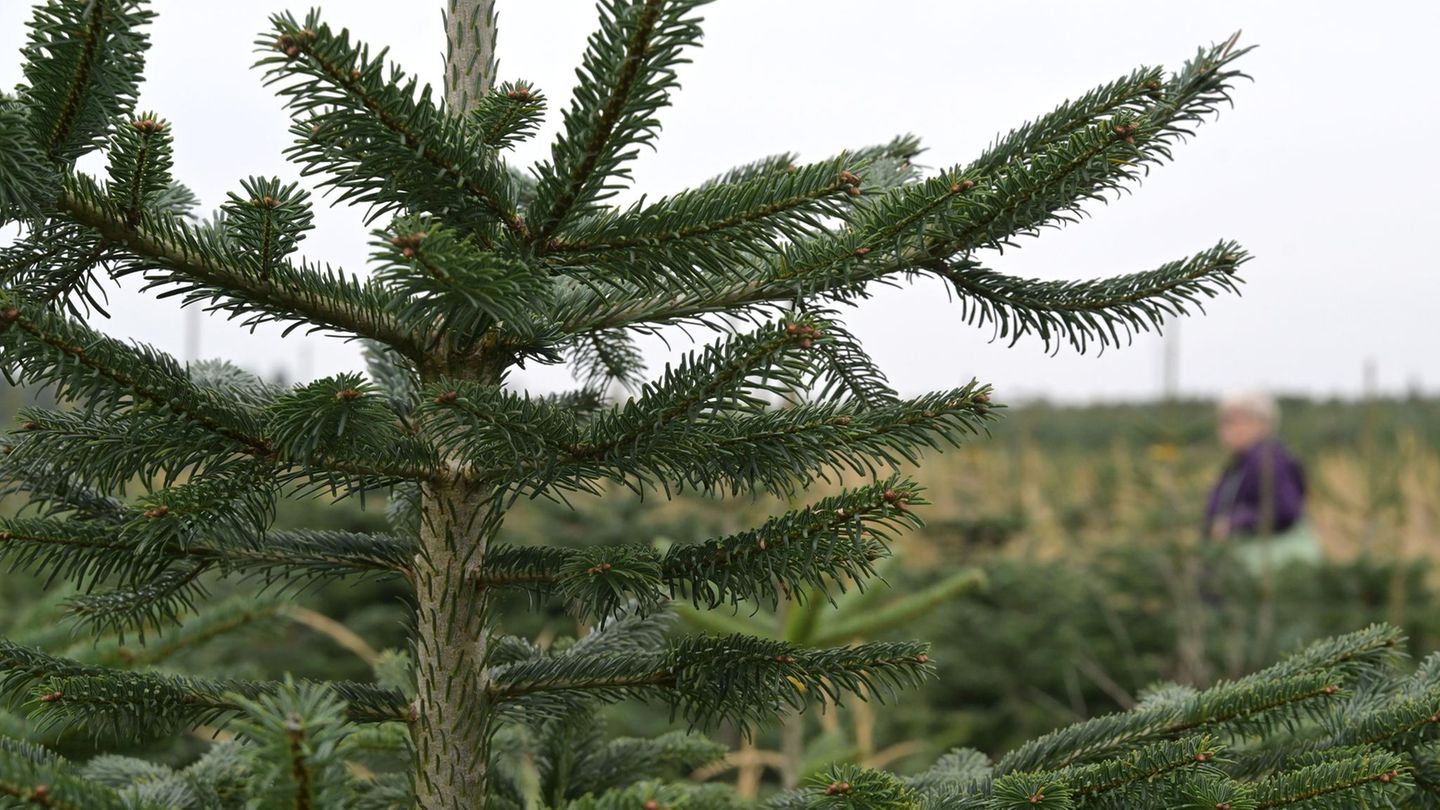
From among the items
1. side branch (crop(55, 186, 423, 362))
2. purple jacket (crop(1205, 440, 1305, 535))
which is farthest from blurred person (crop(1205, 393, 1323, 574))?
side branch (crop(55, 186, 423, 362))

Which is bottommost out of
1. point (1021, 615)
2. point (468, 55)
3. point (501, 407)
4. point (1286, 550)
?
point (1021, 615)

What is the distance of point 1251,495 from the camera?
6.84 metres

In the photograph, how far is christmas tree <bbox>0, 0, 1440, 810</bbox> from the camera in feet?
3.08

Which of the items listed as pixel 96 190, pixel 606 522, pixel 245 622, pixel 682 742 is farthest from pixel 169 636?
pixel 606 522

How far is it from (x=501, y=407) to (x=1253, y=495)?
679 cm

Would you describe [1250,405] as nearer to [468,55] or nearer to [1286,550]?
[1286,550]

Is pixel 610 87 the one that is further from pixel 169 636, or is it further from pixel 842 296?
pixel 169 636

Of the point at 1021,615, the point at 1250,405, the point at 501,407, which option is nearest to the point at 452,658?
the point at 501,407

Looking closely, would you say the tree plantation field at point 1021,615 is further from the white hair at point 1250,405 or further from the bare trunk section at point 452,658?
the bare trunk section at point 452,658

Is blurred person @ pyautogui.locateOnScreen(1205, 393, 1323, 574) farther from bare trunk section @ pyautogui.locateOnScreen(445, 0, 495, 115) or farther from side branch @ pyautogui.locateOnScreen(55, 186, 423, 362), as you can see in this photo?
side branch @ pyautogui.locateOnScreen(55, 186, 423, 362)

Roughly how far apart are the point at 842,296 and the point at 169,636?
1.59 m

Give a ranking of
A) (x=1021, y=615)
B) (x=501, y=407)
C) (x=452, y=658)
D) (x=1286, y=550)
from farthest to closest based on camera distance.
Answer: (x=1286, y=550) < (x=1021, y=615) < (x=452, y=658) < (x=501, y=407)

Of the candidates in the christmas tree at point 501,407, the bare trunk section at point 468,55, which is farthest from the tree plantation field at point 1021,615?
the bare trunk section at point 468,55

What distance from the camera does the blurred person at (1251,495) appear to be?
6.66 m
